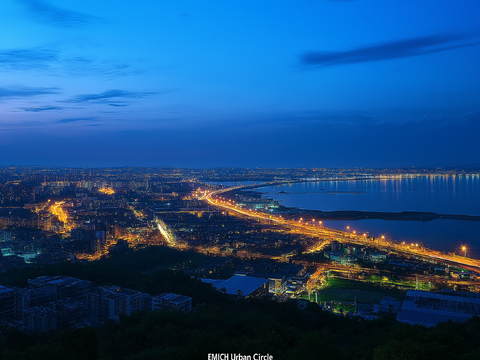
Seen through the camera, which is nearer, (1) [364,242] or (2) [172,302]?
(2) [172,302]

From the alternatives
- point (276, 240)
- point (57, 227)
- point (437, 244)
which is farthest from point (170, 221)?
point (437, 244)

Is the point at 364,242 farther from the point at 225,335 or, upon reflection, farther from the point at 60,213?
the point at 60,213

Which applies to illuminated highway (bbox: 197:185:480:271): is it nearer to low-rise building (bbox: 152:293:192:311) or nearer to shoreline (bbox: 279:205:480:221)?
shoreline (bbox: 279:205:480:221)

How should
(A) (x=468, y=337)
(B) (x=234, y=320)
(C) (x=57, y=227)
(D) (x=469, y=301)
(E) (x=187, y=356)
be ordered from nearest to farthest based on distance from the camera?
(E) (x=187, y=356), (A) (x=468, y=337), (B) (x=234, y=320), (D) (x=469, y=301), (C) (x=57, y=227)

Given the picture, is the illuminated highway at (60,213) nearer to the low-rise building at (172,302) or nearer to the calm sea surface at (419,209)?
the low-rise building at (172,302)

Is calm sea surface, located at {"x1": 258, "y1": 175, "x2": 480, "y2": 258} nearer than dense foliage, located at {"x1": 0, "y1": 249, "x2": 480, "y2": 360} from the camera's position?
No

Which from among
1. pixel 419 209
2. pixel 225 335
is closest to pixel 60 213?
pixel 225 335

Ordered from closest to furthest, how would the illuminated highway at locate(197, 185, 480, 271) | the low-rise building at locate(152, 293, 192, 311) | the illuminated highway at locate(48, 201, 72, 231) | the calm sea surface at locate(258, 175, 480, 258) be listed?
the low-rise building at locate(152, 293, 192, 311)
the illuminated highway at locate(197, 185, 480, 271)
the calm sea surface at locate(258, 175, 480, 258)
the illuminated highway at locate(48, 201, 72, 231)

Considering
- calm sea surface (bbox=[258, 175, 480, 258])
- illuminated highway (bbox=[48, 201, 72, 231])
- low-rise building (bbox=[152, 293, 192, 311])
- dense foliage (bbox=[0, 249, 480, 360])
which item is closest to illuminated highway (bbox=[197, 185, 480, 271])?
calm sea surface (bbox=[258, 175, 480, 258])

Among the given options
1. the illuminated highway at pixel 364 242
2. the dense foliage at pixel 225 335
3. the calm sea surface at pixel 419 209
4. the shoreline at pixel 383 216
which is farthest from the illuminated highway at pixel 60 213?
the calm sea surface at pixel 419 209

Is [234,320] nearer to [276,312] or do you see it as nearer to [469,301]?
[276,312]

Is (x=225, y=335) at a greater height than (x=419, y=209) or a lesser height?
greater
